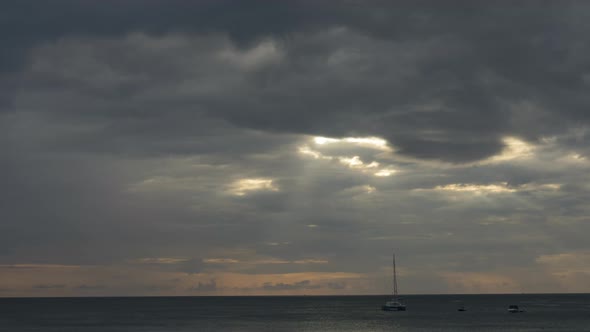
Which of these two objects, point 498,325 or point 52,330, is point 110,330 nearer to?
point 52,330

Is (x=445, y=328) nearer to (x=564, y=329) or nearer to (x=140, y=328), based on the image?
(x=564, y=329)

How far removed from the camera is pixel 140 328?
185625 millimetres

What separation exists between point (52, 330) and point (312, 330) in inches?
3014

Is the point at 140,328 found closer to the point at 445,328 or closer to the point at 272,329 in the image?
the point at 272,329

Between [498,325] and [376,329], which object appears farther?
[498,325]

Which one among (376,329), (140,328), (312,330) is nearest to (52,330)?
(140,328)

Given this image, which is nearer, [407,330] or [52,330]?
[407,330]

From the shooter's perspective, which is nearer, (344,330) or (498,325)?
(344,330)

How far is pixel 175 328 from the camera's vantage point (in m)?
188

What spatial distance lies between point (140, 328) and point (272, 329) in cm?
3837

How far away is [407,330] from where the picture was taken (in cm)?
17638

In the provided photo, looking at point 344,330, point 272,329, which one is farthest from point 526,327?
point 272,329

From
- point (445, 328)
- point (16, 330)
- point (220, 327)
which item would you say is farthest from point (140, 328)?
point (445, 328)

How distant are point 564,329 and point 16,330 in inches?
6126
